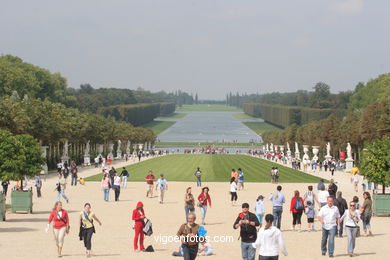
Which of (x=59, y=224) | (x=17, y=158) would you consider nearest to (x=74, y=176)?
(x=17, y=158)

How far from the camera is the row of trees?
68188 mm

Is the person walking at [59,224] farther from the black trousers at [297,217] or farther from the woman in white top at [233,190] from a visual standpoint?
the woman in white top at [233,190]

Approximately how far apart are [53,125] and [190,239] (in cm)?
6363

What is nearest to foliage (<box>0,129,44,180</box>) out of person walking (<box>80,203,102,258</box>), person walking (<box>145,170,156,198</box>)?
person walking (<box>145,170,156,198</box>)

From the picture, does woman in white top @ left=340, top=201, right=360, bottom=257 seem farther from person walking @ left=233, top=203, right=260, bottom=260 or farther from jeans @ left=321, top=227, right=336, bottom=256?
person walking @ left=233, top=203, right=260, bottom=260

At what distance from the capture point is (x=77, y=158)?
314ft

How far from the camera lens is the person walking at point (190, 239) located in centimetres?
1639

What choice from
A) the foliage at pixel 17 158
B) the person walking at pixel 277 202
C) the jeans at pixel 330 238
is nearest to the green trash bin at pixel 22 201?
the foliage at pixel 17 158

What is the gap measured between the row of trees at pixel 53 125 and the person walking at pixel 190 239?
50316 mm

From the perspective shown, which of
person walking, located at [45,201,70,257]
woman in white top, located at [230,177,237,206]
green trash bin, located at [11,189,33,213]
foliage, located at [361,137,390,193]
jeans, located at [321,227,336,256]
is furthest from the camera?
woman in white top, located at [230,177,237,206]

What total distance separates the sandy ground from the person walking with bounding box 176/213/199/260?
4.82 meters

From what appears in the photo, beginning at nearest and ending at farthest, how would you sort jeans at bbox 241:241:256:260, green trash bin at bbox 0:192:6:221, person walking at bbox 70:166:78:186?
1. jeans at bbox 241:241:256:260
2. green trash bin at bbox 0:192:6:221
3. person walking at bbox 70:166:78:186

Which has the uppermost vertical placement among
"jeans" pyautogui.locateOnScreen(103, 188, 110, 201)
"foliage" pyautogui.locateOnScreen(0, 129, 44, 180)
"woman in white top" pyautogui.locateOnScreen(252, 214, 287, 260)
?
"foliage" pyautogui.locateOnScreen(0, 129, 44, 180)

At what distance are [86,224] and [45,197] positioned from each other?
72.9ft
